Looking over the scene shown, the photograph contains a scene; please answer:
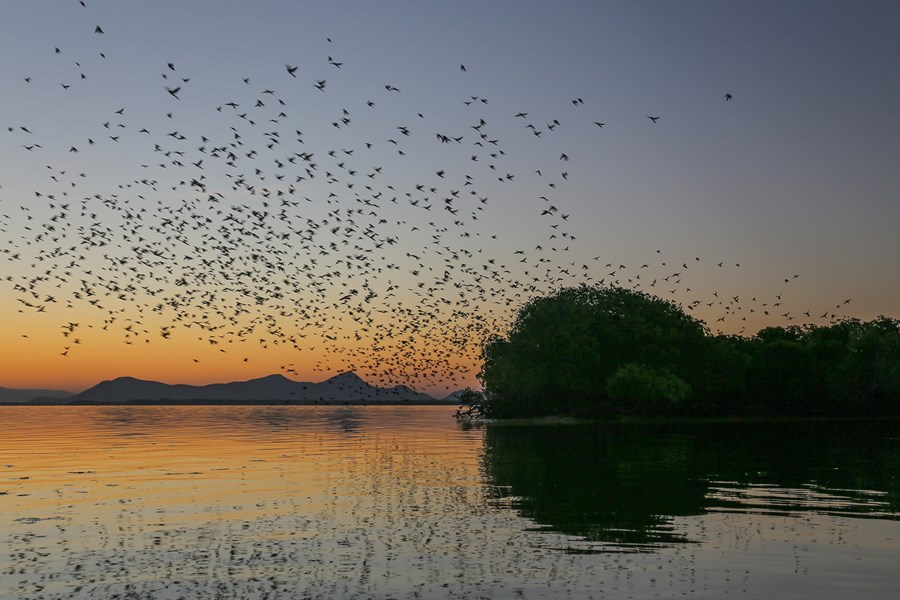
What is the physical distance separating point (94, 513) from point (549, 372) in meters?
98.8

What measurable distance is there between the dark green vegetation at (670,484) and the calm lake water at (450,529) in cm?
17

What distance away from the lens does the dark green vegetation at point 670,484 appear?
2825cm

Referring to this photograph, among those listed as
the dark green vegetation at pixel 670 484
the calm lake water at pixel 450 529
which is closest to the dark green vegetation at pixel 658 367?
the dark green vegetation at pixel 670 484

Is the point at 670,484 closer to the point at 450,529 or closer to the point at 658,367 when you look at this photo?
the point at 450,529

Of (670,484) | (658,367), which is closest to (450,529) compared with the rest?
(670,484)

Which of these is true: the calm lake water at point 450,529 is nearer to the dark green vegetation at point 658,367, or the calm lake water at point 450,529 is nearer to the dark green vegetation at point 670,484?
the dark green vegetation at point 670,484

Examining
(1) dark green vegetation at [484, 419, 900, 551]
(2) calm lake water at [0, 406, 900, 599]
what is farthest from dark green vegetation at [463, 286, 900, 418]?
(2) calm lake water at [0, 406, 900, 599]

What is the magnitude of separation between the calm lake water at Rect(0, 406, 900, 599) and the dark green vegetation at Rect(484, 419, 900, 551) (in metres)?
0.17

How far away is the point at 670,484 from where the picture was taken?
129ft

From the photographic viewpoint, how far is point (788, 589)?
61.4 feet

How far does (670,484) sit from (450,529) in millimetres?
16272

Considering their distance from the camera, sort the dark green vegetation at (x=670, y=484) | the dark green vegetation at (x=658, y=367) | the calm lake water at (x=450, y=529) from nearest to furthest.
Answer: the calm lake water at (x=450, y=529)
the dark green vegetation at (x=670, y=484)
the dark green vegetation at (x=658, y=367)

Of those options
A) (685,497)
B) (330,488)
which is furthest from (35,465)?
(685,497)

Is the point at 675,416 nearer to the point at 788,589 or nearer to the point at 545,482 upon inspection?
the point at 545,482
